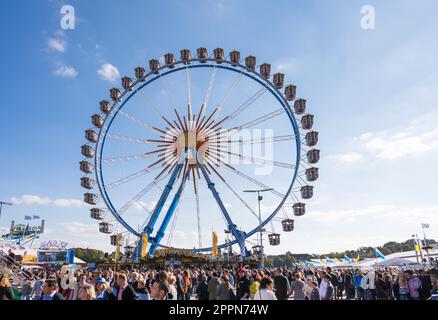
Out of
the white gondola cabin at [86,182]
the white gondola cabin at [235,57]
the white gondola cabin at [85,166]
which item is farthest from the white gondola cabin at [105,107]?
the white gondola cabin at [235,57]

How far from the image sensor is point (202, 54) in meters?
29.6

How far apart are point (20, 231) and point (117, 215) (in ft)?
151

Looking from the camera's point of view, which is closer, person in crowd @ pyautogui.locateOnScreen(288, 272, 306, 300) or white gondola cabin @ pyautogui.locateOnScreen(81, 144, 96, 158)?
person in crowd @ pyautogui.locateOnScreen(288, 272, 306, 300)

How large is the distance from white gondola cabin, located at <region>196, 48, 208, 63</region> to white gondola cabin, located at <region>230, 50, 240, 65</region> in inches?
92.2

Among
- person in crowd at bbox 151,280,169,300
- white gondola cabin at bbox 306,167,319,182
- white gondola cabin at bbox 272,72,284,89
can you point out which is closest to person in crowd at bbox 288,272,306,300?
person in crowd at bbox 151,280,169,300

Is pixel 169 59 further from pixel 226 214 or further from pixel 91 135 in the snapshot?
pixel 226 214

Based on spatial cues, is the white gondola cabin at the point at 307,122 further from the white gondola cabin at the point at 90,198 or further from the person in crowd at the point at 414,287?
the white gondola cabin at the point at 90,198

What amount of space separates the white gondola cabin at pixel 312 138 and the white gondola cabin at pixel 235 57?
8.91 metres

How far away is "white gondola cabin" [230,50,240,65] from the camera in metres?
29.0

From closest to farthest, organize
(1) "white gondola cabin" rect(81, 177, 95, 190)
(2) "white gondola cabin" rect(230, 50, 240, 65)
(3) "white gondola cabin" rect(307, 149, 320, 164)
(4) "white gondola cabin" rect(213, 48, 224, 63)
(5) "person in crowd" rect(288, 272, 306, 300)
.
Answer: (5) "person in crowd" rect(288, 272, 306, 300), (3) "white gondola cabin" rect(307, 149, 320, 164), (1) "white gondola cabin" rect(81, 177, 95, 190), (2) "white gondola cabin" rect(230, 50, 240, 65), (4) "white gondola cabin" rect(213, 48, 224, 63)

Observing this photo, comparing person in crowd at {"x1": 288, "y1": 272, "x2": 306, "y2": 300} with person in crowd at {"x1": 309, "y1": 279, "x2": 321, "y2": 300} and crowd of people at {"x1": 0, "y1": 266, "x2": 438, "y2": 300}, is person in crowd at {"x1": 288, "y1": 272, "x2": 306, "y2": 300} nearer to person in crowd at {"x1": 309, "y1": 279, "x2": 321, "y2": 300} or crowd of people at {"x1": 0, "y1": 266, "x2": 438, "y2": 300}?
crowd of people at {"x1": 0, "y1": 266, "x2": 438, "y2": 300}
